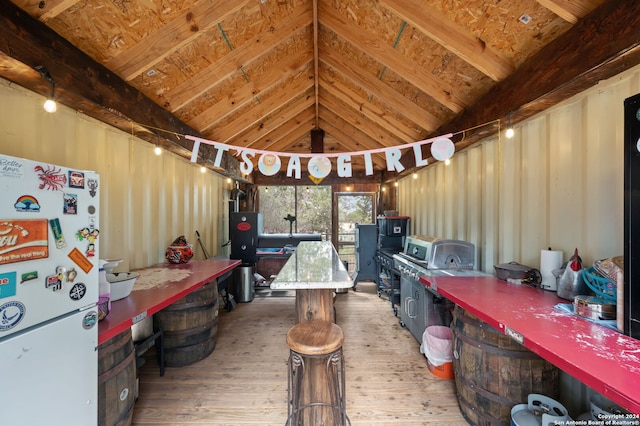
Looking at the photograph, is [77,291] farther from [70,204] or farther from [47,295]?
[70,204]

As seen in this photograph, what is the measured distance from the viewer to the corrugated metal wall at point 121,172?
1.80m

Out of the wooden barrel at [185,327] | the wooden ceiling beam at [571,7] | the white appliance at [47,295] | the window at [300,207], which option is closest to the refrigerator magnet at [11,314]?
the white appliance at [47,295]

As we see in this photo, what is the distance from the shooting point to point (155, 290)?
85.0 inches

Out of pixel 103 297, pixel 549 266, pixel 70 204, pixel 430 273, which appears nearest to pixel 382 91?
pixel 430 273

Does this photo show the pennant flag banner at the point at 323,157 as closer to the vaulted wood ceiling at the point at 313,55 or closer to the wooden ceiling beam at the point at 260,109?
the vaulted wood ceiling at the point at 313,55

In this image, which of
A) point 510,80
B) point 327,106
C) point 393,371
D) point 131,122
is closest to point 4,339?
point 131,122

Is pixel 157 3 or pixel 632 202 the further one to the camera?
pixel 157 3

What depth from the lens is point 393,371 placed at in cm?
260

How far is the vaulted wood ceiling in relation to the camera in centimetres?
158

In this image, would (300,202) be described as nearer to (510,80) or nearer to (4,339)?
(510,80)

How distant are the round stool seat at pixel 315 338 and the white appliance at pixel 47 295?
1.07m

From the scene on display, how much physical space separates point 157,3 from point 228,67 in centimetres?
89

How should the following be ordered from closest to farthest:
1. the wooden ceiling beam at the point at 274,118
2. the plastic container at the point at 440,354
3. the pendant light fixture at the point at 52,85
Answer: the pendant light fixture at the point at 52,85
the plastic container at the point at 440,354
the wooden ceiling beam at the point at 274,118

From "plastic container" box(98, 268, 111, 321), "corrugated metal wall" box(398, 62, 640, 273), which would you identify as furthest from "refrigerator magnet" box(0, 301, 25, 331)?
"corrugated metal wall" box(398, 62, 640, 273)
